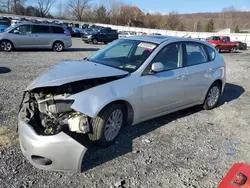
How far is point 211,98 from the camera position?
5871 millimetres

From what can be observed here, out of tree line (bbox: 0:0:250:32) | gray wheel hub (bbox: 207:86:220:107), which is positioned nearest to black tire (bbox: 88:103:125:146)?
gray wheel hub (bbox: 207:86:220:107)

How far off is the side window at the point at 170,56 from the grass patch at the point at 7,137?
256 cm

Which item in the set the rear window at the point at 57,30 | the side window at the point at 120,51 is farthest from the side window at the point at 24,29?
the side window at the point at 120,51

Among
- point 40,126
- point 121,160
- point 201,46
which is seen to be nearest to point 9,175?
point 40,126

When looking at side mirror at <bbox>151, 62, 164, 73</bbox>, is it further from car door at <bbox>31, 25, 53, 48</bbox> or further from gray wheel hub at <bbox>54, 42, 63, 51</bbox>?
gray wheel hub at <bbox>54, 42, 63, 51</bbox>

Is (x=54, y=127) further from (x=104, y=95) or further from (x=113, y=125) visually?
(x=113, y=125)

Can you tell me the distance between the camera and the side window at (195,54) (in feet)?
16.4

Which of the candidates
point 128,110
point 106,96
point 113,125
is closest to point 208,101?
point 128,110

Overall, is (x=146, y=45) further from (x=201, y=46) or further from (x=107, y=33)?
(x=107, y=33)

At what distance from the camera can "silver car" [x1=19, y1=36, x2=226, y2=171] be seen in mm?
3039

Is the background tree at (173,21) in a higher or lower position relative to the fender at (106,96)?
higher

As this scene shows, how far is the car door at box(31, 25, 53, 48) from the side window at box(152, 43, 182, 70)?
1201cm

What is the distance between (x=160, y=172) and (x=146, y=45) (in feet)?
7.48

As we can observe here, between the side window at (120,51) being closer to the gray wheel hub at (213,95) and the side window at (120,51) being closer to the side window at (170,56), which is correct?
the side window at (170,56)
